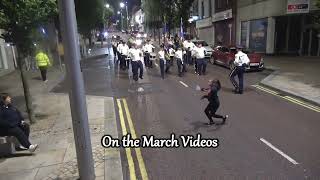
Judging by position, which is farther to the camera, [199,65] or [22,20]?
[199,65]

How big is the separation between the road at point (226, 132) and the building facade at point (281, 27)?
12.3m

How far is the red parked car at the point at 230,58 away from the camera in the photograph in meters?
20.9

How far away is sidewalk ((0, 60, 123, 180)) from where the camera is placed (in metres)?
6.95

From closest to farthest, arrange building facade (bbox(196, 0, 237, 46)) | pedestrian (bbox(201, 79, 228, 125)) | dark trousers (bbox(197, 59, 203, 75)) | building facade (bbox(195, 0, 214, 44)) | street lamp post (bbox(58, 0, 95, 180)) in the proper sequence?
street lamp post (bbox(58, 0, 95, 180)) < pedestrian (bbox(201, 79, 228, 125)) < dark trousers (bbox(197, 59, 203, 75)) < building facade (bbox(196, 0, 237, 46)) < building facade (bbox(195, 0, 214, 44))

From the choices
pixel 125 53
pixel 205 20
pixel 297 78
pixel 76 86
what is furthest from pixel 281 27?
pixel 76 86

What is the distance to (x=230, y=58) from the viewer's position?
2253 cm

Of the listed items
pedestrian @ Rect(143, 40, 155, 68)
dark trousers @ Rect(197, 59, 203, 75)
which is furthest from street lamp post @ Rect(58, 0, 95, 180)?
pedestrian @ Rect(143, 40, 155, 68)

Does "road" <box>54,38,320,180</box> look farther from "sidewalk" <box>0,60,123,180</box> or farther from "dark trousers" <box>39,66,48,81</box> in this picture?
"dark trousers" <box>39,66,48,81</box>

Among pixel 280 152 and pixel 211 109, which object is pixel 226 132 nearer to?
pixel 211 109

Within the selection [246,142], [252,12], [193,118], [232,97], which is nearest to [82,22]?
[252,12]

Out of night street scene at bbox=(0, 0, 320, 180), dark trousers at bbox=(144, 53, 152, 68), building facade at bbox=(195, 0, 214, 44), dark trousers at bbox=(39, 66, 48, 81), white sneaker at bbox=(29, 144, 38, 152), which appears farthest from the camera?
building facade at bbox=(195, 0, 214, 44)

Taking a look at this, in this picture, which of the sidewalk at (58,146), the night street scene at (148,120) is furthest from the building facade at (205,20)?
the sidewalk at (58,146)

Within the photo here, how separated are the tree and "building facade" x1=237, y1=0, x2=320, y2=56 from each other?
19.8 metres

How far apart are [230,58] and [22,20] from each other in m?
15.3
